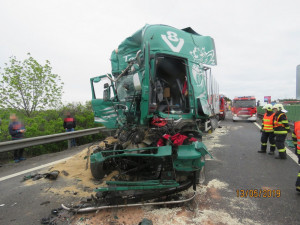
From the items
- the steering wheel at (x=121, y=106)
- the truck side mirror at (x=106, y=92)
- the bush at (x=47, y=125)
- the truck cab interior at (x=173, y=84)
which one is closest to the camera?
the steering wheel at (x=121, y=106)

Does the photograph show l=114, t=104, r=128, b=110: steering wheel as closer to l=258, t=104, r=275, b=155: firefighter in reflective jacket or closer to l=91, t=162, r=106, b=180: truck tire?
l=91, t=162, r=106, b=180: truck tire

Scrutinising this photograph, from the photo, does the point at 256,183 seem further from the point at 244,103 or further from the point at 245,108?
the point at 244,103

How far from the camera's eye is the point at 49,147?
733 cm

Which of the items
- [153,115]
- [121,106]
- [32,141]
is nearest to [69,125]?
[32,141]

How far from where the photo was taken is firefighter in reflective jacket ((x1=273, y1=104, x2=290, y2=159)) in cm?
524

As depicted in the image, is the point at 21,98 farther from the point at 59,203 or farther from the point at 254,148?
the point at 254,148

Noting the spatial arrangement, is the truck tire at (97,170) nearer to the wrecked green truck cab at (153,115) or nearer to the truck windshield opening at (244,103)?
the wrecked green truck cab at (153,115)

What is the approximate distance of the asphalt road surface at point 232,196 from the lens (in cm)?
256

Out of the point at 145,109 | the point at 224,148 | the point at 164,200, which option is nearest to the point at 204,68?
the point at 145,109

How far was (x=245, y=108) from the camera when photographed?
16.0 meters
